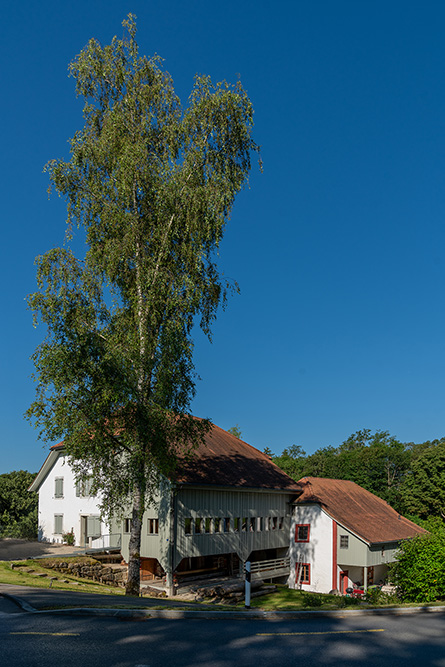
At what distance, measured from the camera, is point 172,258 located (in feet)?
77.7

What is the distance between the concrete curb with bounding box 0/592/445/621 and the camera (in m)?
11.8

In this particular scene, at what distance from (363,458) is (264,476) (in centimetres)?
4200

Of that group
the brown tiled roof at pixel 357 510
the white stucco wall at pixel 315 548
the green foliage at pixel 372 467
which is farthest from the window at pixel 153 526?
the green foliage at pixel 372 467

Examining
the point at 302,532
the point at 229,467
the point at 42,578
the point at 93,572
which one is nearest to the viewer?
the point at 42,578

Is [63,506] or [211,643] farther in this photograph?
[63,506]

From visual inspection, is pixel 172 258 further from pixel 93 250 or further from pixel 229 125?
pixel 229 125

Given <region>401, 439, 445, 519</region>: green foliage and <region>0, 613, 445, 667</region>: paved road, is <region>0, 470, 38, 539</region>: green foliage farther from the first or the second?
→ <region>0, 613, 445, 667</region>: paved road

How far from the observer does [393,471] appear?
78.6 metres

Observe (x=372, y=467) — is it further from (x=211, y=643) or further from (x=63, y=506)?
(x=211, y=643)

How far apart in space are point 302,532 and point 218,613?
2894 centimetres

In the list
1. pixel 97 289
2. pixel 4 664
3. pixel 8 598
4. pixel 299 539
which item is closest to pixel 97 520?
pixel 299 539

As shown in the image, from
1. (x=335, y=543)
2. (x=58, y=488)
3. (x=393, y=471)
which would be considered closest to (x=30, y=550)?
(x=58, y=488)

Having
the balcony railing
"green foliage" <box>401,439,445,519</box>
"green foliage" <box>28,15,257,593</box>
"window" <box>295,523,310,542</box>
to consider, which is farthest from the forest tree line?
"green foliage" <box>28,15,257,593</box>

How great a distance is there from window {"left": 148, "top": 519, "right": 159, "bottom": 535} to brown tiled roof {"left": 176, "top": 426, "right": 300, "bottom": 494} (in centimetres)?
292
